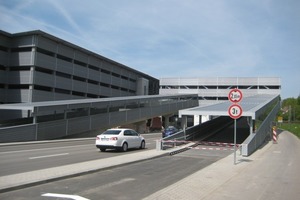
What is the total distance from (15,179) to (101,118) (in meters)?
33.5

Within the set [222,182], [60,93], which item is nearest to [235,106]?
[222,182]

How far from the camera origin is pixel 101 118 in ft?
143

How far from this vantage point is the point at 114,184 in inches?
412

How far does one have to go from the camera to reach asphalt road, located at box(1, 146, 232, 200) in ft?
28.7

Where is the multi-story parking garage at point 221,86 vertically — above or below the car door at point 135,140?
above

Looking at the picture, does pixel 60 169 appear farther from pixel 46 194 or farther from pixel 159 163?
pixel 159 163

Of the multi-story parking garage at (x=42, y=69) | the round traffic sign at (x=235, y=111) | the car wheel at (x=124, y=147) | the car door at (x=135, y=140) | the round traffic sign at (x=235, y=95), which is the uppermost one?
the multi-story parking garage at (x=42, y=69)

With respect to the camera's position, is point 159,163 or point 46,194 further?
point 159,163

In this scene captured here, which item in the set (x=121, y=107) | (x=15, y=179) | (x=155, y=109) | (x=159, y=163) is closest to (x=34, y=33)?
(x=121, y=107)

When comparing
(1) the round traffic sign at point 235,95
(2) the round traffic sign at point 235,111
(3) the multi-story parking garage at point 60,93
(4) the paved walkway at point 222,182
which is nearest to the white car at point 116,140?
(4) the paved walkway at point 222,182

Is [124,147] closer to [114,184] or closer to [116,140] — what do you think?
[116,140]

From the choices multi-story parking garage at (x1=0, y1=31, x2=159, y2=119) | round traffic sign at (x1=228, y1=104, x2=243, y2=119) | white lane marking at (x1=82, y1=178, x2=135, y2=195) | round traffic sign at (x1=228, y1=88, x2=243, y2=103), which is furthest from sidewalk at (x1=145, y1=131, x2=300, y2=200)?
multi-story parking garage at (x1=0, y1=31, x2=159, y2=119)

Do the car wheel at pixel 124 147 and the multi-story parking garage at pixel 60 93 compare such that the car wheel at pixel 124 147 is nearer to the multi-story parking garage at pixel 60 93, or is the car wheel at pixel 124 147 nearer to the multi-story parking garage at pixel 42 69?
the multi-story parking garage at pixel 60 93

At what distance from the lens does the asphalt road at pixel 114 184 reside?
8758mm
